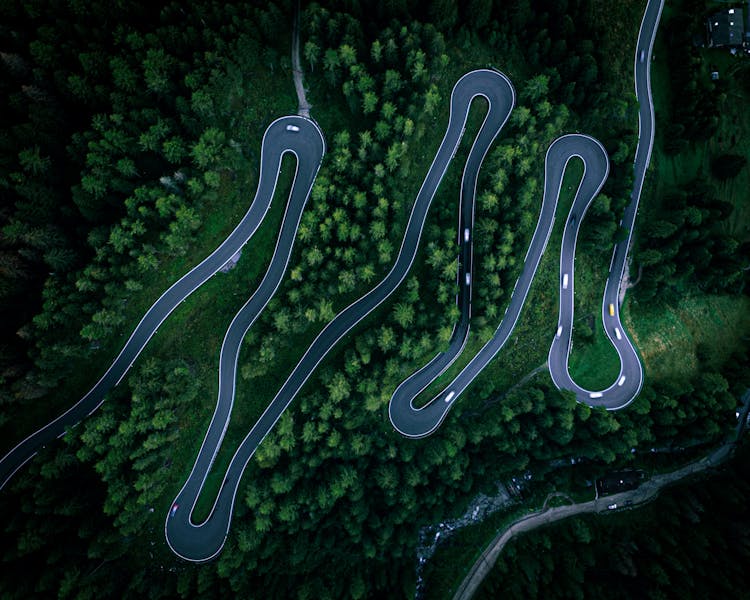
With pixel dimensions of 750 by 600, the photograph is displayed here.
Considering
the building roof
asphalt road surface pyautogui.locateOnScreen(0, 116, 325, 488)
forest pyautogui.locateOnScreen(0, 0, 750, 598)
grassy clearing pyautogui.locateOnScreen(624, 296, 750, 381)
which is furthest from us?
grassy clearing pyautogui.locateOnScreen(624, 296, 750, 381)

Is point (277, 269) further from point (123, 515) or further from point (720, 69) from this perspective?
point (720, 69)

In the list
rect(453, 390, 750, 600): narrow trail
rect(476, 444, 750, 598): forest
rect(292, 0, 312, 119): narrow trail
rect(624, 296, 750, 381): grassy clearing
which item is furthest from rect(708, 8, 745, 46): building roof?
rect(292, 0, 312, 119): narrow trail

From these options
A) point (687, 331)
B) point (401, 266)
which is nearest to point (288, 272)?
point (401, 266)

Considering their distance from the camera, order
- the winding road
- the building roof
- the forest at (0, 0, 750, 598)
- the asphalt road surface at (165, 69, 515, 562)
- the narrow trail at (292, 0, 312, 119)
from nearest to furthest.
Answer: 1. the forest at (0, 0, 750, 598)
2. the narrow trail at (292, 0, 312, 119)
3. the winding road
4. the asphalt road surface at (165, 69, 515, 562)
5. the building roof

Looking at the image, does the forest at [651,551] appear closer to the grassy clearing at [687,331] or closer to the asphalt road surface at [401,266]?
the grassy clearing at [687,331]

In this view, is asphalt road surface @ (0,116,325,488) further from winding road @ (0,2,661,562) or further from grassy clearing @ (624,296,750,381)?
grassy clearing @ (624,296,750,381)

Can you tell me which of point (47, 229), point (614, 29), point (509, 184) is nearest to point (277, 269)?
point (47, 229)

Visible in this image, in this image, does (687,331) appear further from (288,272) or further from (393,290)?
(288,272)
